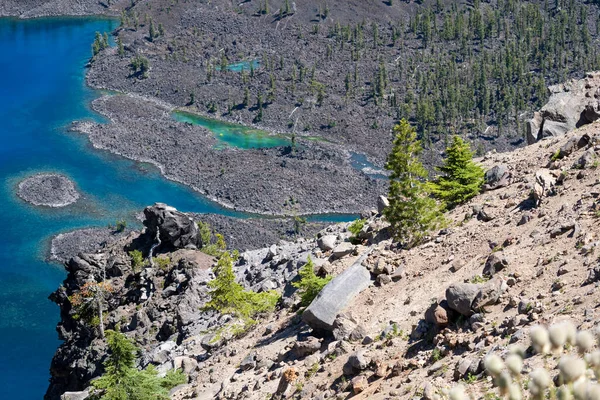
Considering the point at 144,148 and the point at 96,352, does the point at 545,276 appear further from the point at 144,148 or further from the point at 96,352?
the point at 144,148

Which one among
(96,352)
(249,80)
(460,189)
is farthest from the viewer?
(249,80)

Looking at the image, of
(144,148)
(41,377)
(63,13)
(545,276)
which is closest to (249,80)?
(144,148)

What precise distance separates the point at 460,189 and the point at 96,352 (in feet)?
91.2

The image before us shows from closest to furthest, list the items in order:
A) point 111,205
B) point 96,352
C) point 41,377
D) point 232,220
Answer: point 96,352
point 41,377
point 232,220
point 111,205

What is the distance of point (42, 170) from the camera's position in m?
108

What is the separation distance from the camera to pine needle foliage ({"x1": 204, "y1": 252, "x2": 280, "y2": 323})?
39750mm

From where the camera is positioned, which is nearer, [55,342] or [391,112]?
[55,342]

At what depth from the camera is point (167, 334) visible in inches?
1876

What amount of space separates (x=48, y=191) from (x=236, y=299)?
68235 millimetres

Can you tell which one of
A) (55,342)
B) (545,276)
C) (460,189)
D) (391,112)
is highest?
(545,276)

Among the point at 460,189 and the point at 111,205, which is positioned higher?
the point at 460,189

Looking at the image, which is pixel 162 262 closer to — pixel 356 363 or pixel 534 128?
pixel 534 128

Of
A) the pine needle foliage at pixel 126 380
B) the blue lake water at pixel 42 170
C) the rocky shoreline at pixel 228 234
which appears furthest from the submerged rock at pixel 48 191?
the pine needle foliage at pixel 126 380

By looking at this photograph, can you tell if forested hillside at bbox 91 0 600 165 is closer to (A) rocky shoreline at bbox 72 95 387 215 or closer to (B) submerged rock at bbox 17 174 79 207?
(A) rocky shoreline at bbox 72 95 387 215
